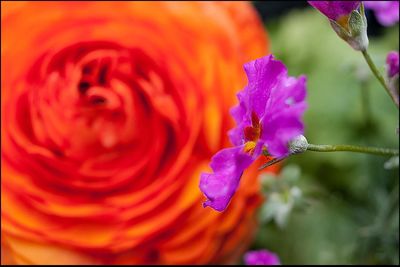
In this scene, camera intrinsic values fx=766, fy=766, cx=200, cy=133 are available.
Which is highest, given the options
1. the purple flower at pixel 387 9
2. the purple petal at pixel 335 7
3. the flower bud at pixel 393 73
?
the purple petal at pixel 335 7

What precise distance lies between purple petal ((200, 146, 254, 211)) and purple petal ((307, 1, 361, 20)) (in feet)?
0.22

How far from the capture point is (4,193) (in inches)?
17.4

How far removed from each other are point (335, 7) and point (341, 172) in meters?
0.25

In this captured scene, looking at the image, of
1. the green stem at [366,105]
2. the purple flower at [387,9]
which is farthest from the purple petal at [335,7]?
the green stem at [366,105]

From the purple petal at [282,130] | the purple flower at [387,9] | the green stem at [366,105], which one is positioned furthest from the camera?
the green stem at [366,105]

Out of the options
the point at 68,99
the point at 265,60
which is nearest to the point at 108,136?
the point at 68,99

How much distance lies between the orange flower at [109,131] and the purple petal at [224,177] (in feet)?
0.48

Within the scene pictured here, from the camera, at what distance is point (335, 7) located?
0.30 meters

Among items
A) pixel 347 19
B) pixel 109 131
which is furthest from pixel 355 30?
pixel 109 131

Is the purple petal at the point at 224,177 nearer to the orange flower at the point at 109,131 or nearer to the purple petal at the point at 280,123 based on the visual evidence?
the purple petal at the point at 280,123

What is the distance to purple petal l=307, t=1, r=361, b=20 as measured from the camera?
30 cm

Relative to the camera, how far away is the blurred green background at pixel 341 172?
48 cm

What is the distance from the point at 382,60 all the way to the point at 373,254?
0.13 metres

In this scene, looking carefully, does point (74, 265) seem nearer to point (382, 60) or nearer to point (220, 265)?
point (220, 265)
